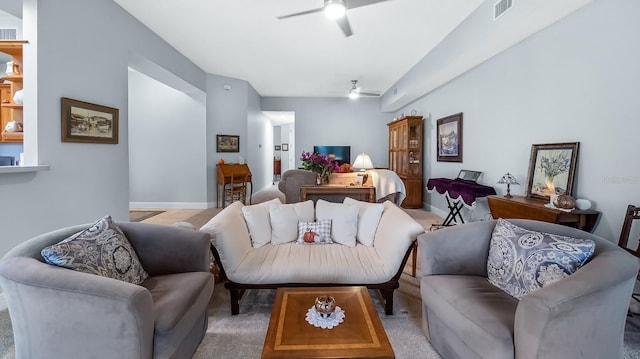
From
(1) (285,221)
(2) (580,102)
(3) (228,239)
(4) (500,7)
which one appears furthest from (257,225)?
(4) (500,7)

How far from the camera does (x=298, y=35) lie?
4.23 meters

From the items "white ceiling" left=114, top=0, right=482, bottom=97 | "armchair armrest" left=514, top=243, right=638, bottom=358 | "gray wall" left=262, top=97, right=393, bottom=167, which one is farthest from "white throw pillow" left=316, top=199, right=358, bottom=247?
"gray wall" left=262, top=97, right=393, bottom=167

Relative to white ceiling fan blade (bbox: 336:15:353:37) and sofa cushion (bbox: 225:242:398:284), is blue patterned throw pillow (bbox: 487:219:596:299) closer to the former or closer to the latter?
sofa cushion (bbox: 225:242:398:284)

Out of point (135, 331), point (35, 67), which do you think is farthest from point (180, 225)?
point (35, 67)

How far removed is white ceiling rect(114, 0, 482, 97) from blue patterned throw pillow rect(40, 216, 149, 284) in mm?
2865

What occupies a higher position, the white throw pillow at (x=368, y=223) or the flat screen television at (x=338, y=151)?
the flat screen television at (x=338, y=151)

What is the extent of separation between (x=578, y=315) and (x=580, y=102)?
2.31 metres

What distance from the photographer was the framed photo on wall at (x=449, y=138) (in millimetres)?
4863

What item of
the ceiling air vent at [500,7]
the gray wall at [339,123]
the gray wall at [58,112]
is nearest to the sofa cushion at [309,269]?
the gray wall at [58,112]

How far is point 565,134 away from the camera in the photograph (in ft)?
9.21

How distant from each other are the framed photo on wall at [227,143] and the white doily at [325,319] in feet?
18.8

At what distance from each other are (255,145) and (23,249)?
6.62 m

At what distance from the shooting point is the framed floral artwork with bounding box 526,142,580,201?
270 cm

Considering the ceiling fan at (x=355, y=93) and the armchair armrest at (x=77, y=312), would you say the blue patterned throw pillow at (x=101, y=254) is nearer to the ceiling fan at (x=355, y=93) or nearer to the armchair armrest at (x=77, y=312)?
the armchair armrest at (x=77, y=312)
